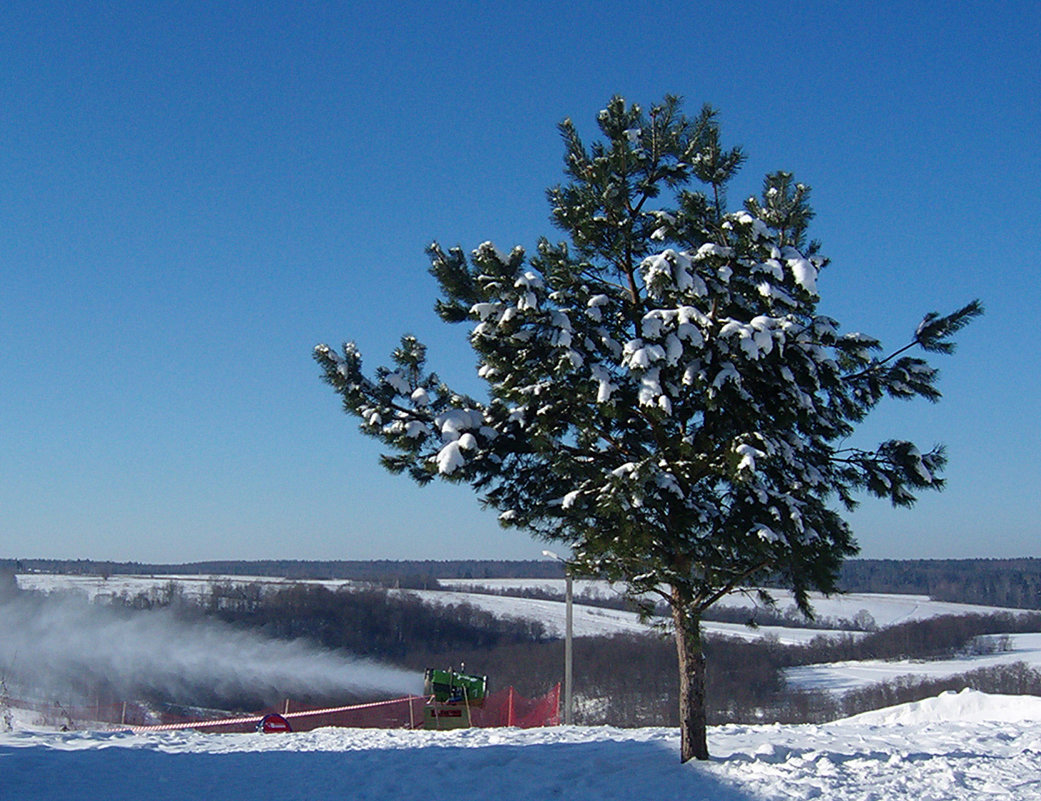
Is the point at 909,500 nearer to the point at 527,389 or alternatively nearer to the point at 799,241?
the point at 799,241

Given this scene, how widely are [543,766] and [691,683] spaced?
81.5 inches

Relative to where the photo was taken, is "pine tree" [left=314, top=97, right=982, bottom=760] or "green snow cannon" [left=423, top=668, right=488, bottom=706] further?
"green snow cannon" [left=423, top=668, right=488, bottom=706]

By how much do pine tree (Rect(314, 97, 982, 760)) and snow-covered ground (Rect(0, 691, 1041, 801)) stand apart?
1173mm

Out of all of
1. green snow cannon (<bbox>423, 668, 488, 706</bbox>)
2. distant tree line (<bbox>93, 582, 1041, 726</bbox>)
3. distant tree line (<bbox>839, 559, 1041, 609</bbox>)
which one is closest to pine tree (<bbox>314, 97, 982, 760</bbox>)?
green snow cannon (<bbox>423, 668, 488, 706</bbox>)

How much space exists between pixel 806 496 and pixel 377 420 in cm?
516

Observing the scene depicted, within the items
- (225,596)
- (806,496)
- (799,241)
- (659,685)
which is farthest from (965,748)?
(225,596)

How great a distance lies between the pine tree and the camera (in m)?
9.49

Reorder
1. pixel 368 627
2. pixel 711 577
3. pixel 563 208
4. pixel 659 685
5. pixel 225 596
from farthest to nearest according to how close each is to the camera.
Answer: pixel 225 596, pixel 368 627, pixel 659 685, pixel 563 208, pixel 711 577

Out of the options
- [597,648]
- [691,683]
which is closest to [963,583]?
[597,648]

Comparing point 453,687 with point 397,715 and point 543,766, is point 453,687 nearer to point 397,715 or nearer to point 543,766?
point 397,715

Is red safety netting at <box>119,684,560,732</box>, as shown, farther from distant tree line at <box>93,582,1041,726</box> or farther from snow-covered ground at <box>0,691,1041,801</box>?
distant tree line at <box>93,582,1041,726</box>

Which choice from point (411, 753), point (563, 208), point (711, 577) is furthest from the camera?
point (411, 753)

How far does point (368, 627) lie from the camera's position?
10025cm

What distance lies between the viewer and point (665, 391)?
10.2 meters
